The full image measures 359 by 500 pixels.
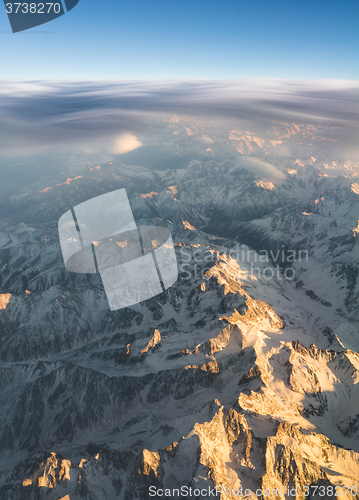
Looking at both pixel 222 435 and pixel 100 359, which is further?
pixel 100 359

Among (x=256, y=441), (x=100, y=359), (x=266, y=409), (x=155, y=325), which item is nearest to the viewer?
(x=256, y=441)

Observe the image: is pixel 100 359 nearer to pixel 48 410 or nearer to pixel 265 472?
pixel 48 410

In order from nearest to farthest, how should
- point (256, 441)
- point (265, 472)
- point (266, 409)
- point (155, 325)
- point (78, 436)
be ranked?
point (265, 472) < point (256, 441) < point (266, 409) < point (78, 436) < point (155, 325)

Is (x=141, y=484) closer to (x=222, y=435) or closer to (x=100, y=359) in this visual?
(x=222, y=435)

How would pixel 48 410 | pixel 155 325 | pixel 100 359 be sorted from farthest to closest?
pixel 155 325 → pixel 100 359 → pixel 48 410

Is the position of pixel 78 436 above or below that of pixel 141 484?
below

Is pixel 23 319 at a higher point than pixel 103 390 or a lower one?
lower

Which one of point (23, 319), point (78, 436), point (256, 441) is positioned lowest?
point (23, 319)

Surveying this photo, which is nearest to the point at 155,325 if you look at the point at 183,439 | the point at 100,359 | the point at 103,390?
the point at 100,359

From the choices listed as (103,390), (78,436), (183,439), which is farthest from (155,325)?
(183,439)
